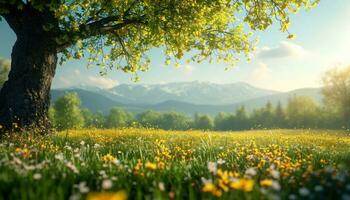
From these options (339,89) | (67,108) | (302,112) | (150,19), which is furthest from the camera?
(302,112)

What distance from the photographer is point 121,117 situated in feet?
486

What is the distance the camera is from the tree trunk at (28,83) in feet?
53.8

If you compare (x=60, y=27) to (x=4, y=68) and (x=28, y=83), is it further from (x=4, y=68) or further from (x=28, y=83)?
(x=4, y=68)

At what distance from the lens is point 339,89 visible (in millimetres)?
77000

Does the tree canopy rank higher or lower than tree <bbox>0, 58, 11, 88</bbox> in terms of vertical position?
lower

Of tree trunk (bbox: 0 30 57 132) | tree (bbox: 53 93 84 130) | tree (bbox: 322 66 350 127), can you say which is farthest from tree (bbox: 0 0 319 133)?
tree (bbox: 53 93 84 130)

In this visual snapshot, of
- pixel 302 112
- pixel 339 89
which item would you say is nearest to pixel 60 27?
pixel 339 89

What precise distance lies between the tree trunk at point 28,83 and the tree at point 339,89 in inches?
2844

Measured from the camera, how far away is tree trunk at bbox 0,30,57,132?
16.4 metres

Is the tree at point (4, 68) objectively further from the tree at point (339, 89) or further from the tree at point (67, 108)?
the tree at point (339, 89)

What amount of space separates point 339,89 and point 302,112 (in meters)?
23.2

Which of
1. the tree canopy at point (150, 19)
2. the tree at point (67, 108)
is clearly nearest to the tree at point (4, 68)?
the tree at point (67, 108)

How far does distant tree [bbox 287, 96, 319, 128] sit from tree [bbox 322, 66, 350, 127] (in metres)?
17.2

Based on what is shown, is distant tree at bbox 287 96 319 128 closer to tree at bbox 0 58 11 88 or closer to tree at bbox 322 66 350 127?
tree at bbox 322 66 350 127
